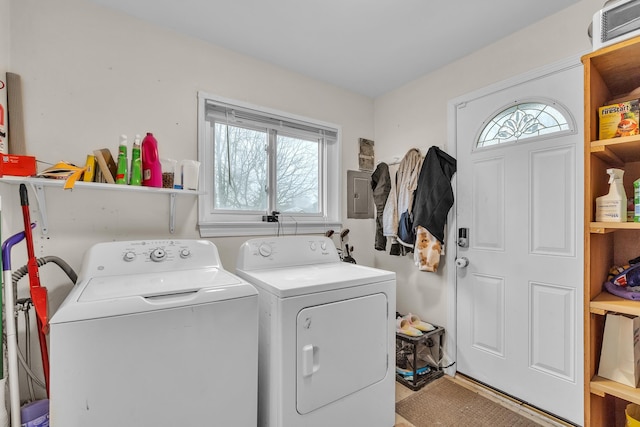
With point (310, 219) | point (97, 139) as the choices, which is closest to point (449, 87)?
point (310, 219)

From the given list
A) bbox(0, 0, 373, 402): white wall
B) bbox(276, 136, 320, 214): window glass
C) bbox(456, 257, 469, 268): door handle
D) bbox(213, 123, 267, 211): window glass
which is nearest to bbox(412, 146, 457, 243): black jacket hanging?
bbox(456, 257, 469, 268): door handle

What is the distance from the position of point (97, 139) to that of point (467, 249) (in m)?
2.47

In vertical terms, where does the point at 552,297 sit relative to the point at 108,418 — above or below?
above

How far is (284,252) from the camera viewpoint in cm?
197

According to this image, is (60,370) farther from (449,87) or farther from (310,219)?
(449,87)

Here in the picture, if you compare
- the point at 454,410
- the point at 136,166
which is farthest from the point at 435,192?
the point at 136,166

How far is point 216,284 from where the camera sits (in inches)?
52.0

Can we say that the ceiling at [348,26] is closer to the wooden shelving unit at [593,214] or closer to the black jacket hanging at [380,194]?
the wooden shelving unit at [593,214]

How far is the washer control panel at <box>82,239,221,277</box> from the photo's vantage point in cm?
148

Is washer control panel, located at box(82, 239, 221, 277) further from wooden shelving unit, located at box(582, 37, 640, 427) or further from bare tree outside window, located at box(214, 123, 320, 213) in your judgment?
wooden shelving unit, located at box(582, 37, 640, 427)

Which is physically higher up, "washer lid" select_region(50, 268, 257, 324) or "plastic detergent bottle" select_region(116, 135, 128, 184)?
"plastic detergent bottle" select_region(116, 135, 128, 184)

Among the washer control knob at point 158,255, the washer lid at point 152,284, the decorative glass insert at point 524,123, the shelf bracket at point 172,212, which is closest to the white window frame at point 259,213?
the shelf bracket at point 172,212

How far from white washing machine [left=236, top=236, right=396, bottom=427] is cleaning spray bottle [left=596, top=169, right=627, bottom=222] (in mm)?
971

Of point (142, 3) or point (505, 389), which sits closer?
point (142, 3)
